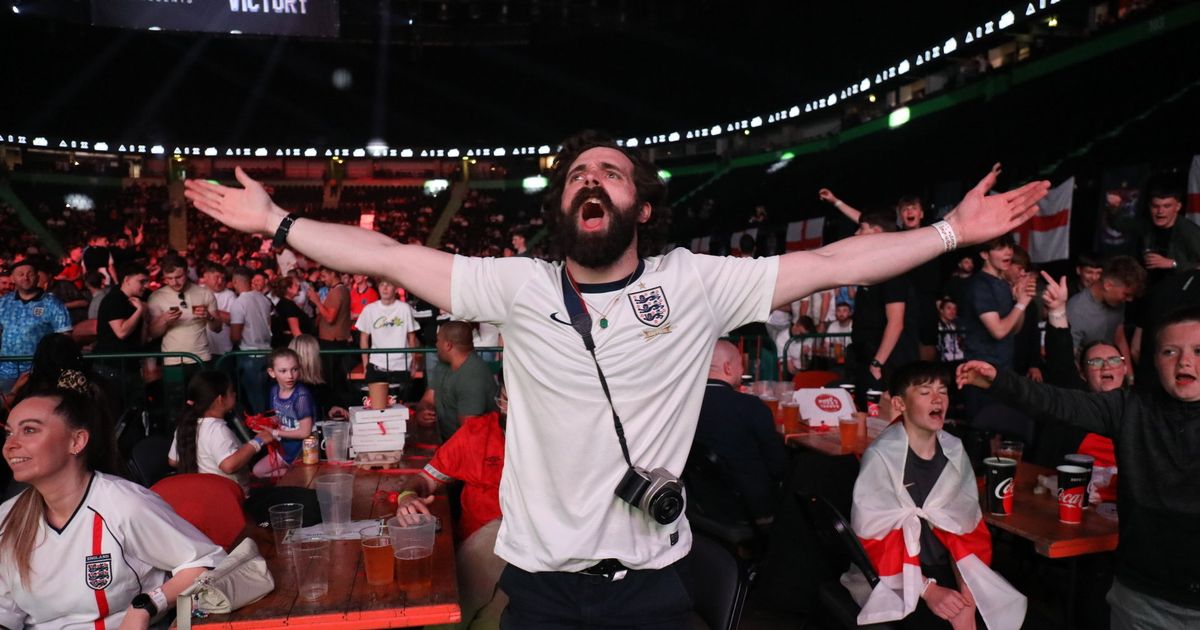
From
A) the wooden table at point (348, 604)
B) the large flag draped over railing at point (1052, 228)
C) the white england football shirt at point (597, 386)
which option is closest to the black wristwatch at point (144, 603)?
the wooden table at point (348, 604)

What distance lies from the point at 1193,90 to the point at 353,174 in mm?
28856

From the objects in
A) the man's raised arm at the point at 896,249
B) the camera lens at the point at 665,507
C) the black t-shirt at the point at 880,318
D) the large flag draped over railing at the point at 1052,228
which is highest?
the large flag draped over railing at the point at 1052,228

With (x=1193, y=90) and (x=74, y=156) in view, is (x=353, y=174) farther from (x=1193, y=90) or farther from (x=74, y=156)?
(x=1193, y=90)

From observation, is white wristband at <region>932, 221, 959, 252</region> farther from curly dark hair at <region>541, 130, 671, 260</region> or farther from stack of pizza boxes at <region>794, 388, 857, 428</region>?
stack of pizza boxes at <region>794, 388, 857, 428</region>

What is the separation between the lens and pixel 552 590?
1.83 m

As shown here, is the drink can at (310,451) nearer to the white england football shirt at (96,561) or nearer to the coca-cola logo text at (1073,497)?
the white england football shirt at (96,561)

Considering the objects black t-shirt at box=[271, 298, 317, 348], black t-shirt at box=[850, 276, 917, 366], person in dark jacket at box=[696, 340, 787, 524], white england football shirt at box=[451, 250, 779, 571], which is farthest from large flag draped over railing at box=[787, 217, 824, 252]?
white england football shirt at box=[451, 250, 779, 571]

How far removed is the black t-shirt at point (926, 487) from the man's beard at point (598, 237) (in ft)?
5.96

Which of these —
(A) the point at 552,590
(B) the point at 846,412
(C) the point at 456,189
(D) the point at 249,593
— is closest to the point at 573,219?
(A) the point at 552,590

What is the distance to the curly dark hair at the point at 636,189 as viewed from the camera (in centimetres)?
213

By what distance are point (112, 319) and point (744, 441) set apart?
508 centimetres

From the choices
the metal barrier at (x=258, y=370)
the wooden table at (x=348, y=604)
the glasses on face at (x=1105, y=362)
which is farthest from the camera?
the metal barrier at (x=258, y=370)

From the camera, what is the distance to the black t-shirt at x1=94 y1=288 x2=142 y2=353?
6.48 m

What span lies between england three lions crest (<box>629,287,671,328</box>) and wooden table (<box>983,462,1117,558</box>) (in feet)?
6.43
